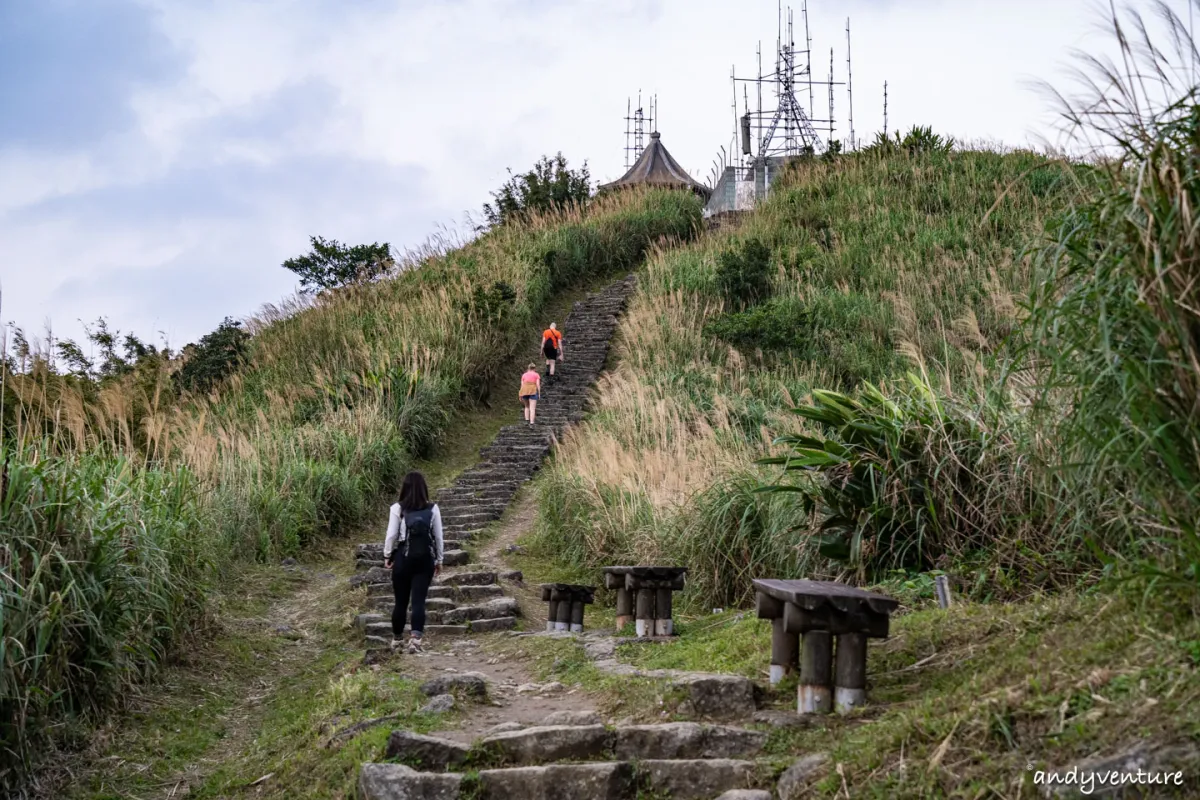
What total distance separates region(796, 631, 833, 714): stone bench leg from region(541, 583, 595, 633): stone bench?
11.3 feet

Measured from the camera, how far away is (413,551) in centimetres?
743

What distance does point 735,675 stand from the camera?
4938 millimetres

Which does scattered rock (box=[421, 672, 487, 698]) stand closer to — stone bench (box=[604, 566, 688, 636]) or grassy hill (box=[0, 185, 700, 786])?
stone bench (box=[604, 566, 688, 636])

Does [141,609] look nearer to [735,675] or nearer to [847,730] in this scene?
[735,675]

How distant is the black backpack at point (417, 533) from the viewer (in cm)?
743

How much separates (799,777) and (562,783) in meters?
0.93

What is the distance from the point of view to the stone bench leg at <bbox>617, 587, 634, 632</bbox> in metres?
7.28

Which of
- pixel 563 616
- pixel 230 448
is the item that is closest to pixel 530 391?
pixel 230 448

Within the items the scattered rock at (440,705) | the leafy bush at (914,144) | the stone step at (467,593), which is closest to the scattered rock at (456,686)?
the scattered rock at (440,705)

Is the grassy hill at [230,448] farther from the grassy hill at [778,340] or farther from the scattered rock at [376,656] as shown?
the grassy hill at [778,340]

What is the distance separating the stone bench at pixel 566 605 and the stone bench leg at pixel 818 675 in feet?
11.3

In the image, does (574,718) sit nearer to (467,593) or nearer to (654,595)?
(654,595)

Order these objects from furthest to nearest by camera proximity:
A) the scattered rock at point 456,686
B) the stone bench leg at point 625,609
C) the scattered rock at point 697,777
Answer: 1. the stone bench leg at point 625,609
2. the scattered rock at point 456,686
3. the scattered rock at point 697,777

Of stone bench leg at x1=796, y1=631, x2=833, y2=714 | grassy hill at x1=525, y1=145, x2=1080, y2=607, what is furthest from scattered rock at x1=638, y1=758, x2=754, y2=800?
grassy hill at x1=525, y1=145, x2=1080, y2=607
